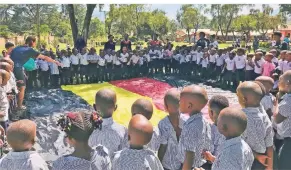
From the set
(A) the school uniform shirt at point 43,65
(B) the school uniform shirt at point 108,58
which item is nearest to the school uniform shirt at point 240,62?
(B) the school uniform shirt at point 108,58

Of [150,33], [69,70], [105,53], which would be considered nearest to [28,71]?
[69,70]

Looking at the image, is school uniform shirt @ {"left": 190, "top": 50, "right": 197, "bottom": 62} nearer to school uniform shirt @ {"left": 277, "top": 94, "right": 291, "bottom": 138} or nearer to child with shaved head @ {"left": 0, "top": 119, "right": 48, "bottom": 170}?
school uniform shirt @ {"left": 277, "top": 94, "right": 291, "bottom": 138}

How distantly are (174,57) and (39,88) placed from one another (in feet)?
15.7

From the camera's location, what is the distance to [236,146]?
8.48 feet

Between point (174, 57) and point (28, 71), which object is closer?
point (28, 71)

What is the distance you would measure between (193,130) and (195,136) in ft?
0.15

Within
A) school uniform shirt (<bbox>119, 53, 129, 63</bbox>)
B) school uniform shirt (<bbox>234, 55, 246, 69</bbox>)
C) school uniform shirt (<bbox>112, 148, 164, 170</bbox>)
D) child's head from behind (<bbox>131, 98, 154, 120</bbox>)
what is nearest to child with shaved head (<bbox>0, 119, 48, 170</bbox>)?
school uniform shirt (<bbox>112, 148, 164, 170</bbox>)

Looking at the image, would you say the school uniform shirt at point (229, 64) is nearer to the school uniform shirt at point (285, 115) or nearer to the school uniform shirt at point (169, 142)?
the school uniform shirt at point (285, 115)

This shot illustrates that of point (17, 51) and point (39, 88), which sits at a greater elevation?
point (17, 51)

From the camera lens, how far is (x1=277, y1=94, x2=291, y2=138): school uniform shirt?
354cm

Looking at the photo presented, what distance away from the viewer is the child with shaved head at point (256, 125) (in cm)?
318

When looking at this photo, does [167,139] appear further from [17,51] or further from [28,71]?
[28,71]

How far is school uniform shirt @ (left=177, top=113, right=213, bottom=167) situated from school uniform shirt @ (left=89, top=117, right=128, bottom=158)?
1.53ft

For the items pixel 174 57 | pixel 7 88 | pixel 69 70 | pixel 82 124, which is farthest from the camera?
pixel 174 57
